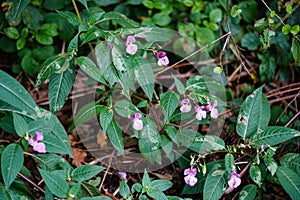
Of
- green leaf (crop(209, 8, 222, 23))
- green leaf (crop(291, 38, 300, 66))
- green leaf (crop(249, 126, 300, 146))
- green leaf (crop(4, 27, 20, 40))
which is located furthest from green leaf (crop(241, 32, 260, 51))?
green leaf (crop(4, 27, 20, 40))

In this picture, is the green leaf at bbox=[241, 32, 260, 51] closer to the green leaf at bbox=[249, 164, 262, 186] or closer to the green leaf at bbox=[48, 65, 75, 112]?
the green leaf at bbox=[249, 164, 262, 186]

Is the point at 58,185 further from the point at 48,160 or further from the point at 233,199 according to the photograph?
the point at 233,199

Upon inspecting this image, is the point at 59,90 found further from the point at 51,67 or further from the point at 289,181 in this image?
the point at 289,181

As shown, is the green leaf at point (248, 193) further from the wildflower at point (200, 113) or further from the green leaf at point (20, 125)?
the green leaf at point (20, 125)

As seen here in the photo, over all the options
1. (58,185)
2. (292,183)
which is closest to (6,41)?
(58,185)

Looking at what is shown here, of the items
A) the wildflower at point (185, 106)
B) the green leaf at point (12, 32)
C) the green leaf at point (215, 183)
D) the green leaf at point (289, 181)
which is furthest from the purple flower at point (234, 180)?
the green leaf at point (12, 32)

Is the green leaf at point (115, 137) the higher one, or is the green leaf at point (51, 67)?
the green leaf at point (51, 67)
